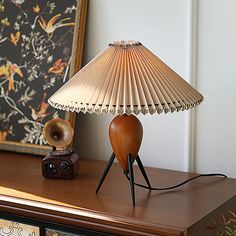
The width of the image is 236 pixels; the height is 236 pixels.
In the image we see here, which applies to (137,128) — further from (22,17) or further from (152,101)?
(22,17)

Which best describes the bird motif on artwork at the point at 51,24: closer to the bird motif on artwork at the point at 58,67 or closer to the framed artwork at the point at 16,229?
the bird motif on artwork at the point at 58,67

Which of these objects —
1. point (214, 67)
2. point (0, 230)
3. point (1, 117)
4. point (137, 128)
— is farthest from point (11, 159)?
point (214, 67)

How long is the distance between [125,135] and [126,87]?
0.44 feet

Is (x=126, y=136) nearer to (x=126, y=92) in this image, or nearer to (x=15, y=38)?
(x=126, y=92)

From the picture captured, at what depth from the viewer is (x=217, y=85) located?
1475 millimetres

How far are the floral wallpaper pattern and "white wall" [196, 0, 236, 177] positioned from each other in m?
0.39

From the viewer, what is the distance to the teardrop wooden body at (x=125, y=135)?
1.26 meters

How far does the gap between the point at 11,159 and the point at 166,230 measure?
715mm

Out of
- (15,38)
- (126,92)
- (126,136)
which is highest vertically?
(15,38)

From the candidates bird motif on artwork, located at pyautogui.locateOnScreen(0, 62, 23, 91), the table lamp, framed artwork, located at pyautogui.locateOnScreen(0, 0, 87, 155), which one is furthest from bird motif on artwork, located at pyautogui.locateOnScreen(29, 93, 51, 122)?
the table lamp

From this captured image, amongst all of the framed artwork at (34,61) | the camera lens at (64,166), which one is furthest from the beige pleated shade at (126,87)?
the framed artwork at (34,61)

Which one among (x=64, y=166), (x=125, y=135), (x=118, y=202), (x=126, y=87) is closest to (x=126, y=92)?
(x=126, y=87)

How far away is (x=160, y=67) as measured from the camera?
1225 millimetres

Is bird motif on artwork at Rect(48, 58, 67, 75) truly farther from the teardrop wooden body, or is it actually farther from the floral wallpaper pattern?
the teardrop wooden body
